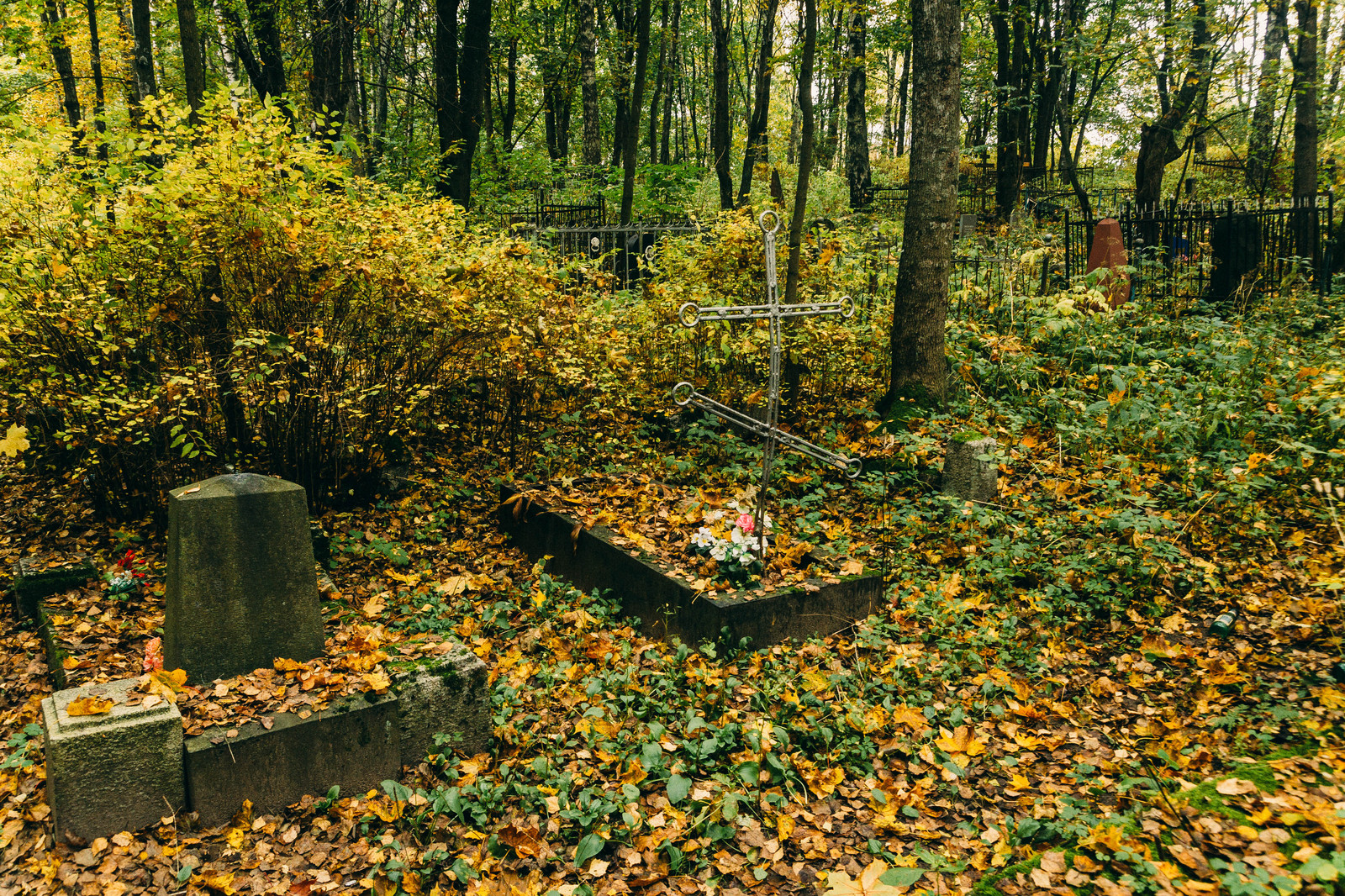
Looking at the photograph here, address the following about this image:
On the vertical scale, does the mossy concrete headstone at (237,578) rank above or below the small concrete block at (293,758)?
above

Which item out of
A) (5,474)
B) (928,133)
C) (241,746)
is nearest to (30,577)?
(5,474)

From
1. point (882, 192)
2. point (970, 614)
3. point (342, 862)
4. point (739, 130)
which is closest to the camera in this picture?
point (342, 862)

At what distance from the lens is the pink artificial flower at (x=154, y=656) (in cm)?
350

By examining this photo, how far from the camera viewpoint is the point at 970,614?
4.81 metres

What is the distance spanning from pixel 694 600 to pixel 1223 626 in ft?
9.57

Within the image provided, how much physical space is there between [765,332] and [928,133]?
2216 millimetres

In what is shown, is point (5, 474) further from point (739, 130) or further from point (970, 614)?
point (739, 130)

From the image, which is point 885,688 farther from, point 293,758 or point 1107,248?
point 1107,248

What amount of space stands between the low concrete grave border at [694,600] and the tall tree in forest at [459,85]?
577 cm

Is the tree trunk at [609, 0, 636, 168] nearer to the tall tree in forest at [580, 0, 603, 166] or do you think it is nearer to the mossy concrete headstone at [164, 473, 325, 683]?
the tall tree in forest at [580, 0, 603, 166]

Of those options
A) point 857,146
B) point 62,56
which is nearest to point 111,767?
point 62,56

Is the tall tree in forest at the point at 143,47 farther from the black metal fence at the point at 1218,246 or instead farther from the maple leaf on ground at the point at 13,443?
the black metal fence at the point at 1218,246

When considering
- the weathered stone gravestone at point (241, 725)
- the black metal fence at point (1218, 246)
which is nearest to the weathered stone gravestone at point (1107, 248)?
the black metal fence at point (1218, 246)

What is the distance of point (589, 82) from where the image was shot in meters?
18.2
